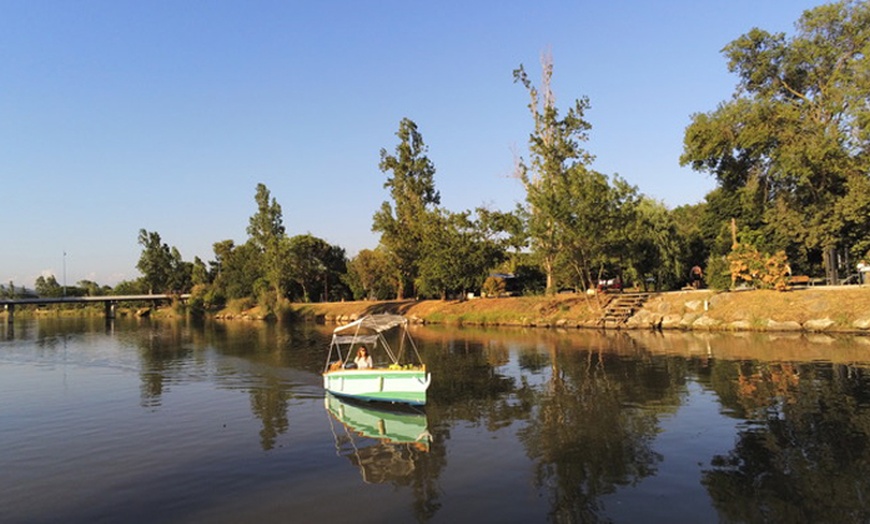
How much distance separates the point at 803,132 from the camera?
148 feet

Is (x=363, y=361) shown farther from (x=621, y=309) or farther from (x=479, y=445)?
(x=621, y=309)

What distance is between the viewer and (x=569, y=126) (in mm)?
57812

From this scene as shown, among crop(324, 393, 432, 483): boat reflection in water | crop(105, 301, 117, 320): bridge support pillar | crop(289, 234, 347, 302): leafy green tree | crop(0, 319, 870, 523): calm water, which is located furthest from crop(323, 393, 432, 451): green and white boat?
crop(105, 301, 117, 320): bridge support pillar

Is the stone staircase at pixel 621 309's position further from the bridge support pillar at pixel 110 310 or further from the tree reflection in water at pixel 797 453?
the bridge support pillar at pixel 110 310

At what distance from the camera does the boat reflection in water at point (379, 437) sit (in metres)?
14.8

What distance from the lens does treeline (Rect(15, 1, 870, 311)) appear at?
143 feet

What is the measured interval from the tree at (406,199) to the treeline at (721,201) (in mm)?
163

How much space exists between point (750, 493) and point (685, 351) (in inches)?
895

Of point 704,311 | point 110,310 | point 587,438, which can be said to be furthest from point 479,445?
point 110,310

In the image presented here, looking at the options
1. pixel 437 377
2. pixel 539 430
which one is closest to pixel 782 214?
pixel 437 377

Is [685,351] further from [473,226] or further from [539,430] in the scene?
[473,226]

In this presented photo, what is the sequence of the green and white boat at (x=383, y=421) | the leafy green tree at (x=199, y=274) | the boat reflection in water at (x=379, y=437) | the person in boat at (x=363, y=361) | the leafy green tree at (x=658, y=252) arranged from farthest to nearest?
1. the leafy green tree at (x=199, y=274)
2. the leafy green tree at (x=658, y=252)
3. the person in boat at (x=363, y=361)
4. the green and white boat at (x=383, y=421)
5. the boat reflection in water at (x=379, y=437)

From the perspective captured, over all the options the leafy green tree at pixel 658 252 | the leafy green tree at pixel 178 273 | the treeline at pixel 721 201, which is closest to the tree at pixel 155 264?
the leafy green tree at pixel 178 273

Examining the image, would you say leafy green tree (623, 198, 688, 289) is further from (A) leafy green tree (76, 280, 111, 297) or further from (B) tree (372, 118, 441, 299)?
(A) leafy green tree (76, 280, 111, 297)
